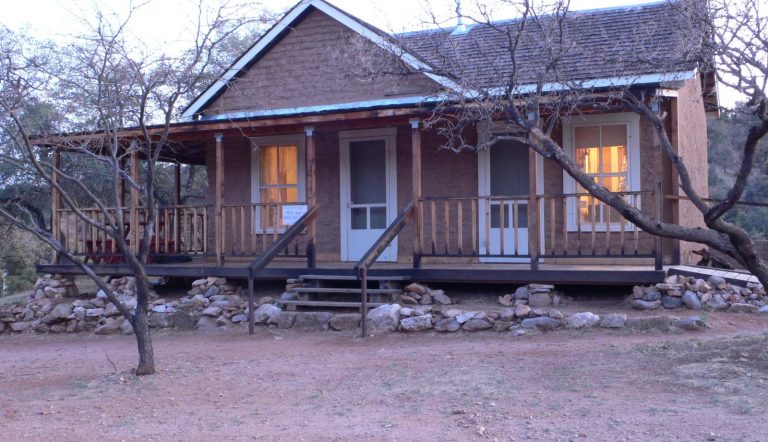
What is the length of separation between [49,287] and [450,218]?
7.20 metres

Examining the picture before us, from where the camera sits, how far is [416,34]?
42.9 ft

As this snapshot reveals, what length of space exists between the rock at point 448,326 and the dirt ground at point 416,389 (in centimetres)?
16

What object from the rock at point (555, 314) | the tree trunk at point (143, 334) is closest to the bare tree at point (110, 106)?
the tree trunk at point (143, 334)

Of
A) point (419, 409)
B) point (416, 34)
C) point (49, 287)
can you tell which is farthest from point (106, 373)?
point (416, 34)

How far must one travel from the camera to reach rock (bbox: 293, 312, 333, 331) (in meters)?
11.4

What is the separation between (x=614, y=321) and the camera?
10109 mm

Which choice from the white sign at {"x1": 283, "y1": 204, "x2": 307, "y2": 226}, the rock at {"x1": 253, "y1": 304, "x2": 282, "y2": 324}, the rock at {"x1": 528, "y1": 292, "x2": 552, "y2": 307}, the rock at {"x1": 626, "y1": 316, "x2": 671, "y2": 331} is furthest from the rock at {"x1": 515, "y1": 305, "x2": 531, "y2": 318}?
Result: the white sign at {"x1": 283, "y1": 204, "x2": 307, "y2": 226}

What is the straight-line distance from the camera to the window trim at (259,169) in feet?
47.6

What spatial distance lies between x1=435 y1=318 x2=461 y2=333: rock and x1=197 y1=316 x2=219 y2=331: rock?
3580mm

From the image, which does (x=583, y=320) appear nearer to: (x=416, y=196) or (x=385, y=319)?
(x=385, y=319)

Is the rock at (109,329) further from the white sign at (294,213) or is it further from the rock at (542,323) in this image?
the rock at (542,323)

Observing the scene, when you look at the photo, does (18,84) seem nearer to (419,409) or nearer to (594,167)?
(419,409)

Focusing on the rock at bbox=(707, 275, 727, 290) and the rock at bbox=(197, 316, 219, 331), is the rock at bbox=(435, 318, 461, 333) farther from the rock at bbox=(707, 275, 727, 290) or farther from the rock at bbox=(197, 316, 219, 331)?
the rock at bbox=(197, 316, 219, 331)

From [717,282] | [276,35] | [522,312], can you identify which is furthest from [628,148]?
[276,35]
